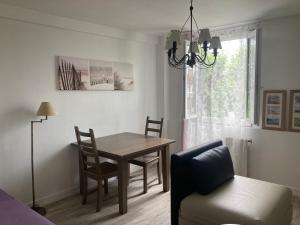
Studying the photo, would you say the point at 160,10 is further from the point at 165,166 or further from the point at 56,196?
the point at 56,196

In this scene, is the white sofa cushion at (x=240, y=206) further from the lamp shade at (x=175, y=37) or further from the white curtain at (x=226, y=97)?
the lamp shade at (x=175, y=37)

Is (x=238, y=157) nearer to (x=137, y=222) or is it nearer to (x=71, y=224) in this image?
(x=137, y=222)

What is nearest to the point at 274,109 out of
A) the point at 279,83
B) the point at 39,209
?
the point at 279,83

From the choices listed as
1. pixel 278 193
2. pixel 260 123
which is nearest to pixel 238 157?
pixel 260 123

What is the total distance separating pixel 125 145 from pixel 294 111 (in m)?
2.24

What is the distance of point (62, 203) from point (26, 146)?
34.3 inches

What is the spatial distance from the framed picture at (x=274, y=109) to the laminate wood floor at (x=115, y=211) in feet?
3.28

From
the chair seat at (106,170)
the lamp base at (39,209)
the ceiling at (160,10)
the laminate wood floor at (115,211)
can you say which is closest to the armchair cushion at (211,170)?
the laminate wood floor at (115,211)

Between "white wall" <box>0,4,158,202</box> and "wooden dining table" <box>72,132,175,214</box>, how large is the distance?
280 millimetres

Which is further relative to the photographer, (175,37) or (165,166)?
(165,166)

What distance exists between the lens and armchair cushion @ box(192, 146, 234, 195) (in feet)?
7.61

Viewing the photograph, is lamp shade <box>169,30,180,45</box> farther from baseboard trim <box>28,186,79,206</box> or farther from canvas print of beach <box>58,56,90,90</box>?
baseboard trim <box>28,186,79,206</box>

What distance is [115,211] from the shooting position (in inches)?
121

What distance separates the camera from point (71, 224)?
2.79 metres
